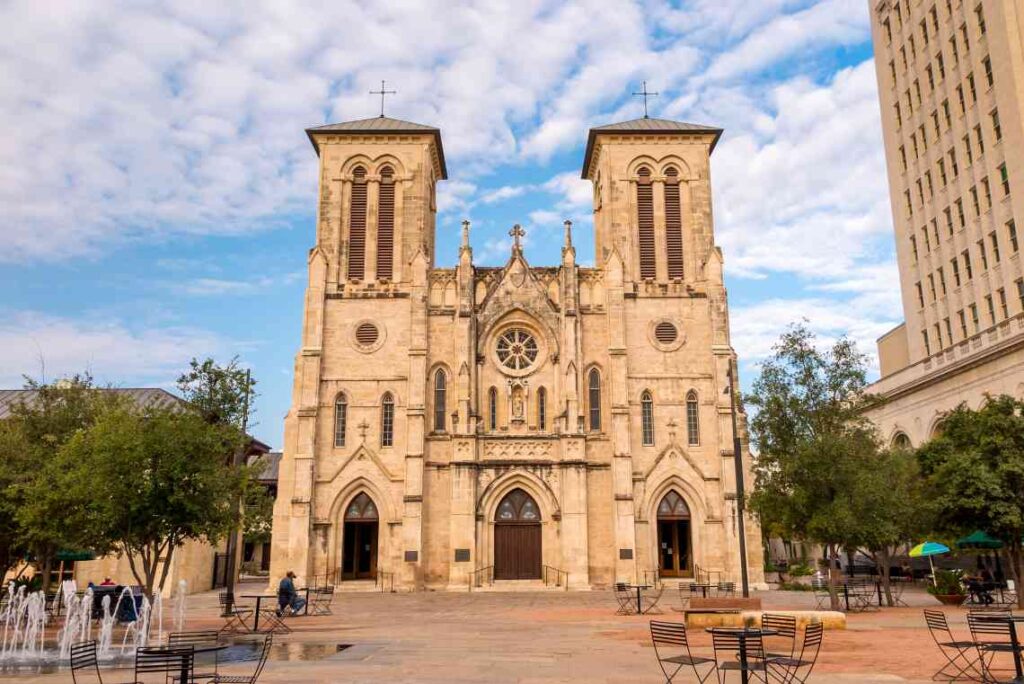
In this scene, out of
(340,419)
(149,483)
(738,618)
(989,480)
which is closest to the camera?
(738,618)

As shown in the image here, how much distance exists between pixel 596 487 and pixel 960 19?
3028 centimetres

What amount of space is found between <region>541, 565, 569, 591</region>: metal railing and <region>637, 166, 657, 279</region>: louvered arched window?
49.3 ft

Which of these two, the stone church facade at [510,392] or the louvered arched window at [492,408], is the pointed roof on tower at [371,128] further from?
the louvered arched window at [492,408]

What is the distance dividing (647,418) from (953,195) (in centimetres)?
2000

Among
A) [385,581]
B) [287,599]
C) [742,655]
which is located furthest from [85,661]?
[385,581]

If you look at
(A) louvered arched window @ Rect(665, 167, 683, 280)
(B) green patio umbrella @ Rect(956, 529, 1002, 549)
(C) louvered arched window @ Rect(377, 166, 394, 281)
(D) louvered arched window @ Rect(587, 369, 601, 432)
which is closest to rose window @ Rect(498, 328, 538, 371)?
(D) louvered arched window @ Rect(587, 369, 601, 432)

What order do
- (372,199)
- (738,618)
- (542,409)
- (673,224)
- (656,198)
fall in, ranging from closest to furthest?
1. (738,618)
2. (542,409)
3. (372,199)
4. (673,224)
5. (656,198)

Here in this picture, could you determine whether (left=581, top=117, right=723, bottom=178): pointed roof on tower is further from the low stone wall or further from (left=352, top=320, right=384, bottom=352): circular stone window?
the low stone wall

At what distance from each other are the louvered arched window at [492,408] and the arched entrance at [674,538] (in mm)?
8525

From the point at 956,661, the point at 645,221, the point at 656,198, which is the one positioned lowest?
the point at 956,661

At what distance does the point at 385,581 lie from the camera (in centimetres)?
3691

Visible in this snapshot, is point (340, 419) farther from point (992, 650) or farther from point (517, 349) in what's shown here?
point (992, 650)

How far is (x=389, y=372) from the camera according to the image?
39531 mm

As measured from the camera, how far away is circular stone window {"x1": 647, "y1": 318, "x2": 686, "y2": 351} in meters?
40.2
